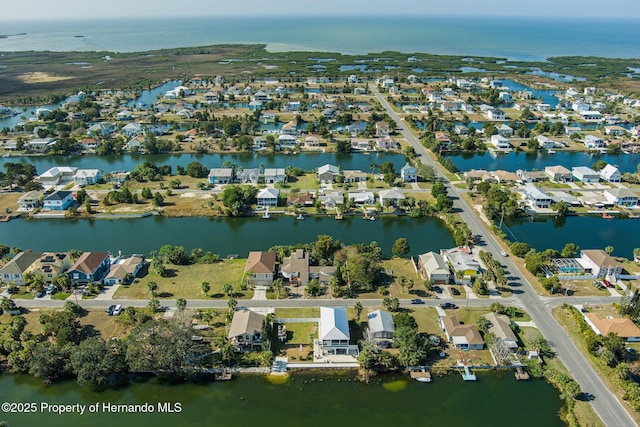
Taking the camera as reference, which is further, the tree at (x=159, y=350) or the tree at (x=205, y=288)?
the tree at (x=205, y=288)

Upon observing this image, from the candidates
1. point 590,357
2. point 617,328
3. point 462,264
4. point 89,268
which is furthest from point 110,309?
point 617,328

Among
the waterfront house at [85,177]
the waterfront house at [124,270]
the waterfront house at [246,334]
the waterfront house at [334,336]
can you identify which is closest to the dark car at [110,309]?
the waterfront house at [124,270]

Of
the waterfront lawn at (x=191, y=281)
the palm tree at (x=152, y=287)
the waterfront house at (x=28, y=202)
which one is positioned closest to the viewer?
the palm tree at (x=152, y=287)

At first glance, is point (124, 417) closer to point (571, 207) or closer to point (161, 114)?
point (571, 207)

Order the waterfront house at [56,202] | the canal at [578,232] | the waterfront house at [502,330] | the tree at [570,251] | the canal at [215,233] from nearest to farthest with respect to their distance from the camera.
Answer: the waterfront house at [502,330] → the tree at [570,251] → the canal at [215,233] → the canal at [578,232] → the waterfront house at [56,202]

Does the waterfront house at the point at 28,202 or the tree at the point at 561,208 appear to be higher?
the tree at the point at 561,208

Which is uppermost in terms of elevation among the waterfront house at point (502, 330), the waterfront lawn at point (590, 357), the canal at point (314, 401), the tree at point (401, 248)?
the tree at point (401, 248)

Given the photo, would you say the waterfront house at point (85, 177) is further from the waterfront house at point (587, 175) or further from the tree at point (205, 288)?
the waterfront house at point (587, 175)

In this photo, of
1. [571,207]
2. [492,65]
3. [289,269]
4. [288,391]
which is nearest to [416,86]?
[492,65]
